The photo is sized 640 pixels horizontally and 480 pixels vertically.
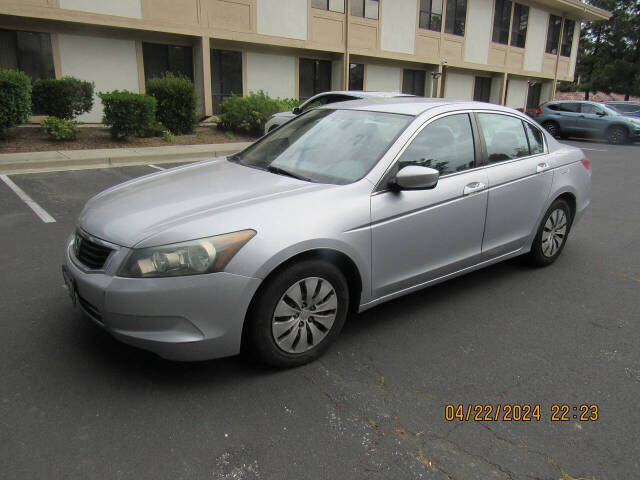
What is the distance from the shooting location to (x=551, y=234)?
189 inches

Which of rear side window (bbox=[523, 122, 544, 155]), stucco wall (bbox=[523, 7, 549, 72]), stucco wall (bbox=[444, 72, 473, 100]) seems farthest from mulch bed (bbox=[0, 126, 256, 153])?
stucco wall (bbox=[523, 7, 549, 72])

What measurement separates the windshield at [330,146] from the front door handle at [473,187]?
2.19 ft

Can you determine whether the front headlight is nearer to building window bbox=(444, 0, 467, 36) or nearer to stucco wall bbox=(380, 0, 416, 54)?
stucco wall bbox=(380, 0, 416, 54)

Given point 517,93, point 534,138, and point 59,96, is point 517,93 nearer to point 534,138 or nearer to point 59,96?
point 59,96

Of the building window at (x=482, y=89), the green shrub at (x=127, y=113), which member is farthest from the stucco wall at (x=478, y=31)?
the green shrub at (x=127, y=113)

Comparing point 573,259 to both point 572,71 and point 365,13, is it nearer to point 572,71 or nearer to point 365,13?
point 365,13

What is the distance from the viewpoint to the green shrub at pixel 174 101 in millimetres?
13938

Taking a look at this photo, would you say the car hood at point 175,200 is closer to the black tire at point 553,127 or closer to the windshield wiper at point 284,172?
the windshield wiper at point 284,172

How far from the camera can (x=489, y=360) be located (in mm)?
3227

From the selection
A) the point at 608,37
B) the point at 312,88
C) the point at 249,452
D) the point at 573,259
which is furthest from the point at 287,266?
the point at 608,37

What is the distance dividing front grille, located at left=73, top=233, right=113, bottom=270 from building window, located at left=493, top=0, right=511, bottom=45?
28575 millimetres

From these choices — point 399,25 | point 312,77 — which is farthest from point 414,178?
point 399,25

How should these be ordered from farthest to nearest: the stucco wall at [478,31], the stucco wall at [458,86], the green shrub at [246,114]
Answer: the stucco wall at [458,86]
the stucco wall at [478,31]
the green shrub at [246,114]

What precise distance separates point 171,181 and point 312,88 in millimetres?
18489
